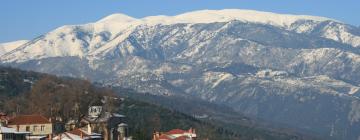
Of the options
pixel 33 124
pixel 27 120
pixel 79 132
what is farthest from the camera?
pixel 27 120

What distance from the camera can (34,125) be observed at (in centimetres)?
14188

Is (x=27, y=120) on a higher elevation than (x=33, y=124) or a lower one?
higher

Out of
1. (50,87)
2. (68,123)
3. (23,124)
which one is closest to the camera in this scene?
Result: (23,124)

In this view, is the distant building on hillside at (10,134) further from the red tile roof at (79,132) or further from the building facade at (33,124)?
the red tile roof at (79,132)

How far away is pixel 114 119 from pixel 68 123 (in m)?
13.4

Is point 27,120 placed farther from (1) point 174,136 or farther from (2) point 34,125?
(1) point 174,136

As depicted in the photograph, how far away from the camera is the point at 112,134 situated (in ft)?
548

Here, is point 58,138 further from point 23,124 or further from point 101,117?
point 101,117

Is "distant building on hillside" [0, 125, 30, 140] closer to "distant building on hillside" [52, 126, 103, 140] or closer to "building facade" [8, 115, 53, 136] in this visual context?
"distant building on hillside" [52, 126, 103, 140]

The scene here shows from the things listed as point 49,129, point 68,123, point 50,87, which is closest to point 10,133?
point 49,129

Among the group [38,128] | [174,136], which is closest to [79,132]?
[38,128]

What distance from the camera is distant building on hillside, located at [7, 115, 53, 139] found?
140 m

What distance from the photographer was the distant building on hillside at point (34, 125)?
139800 mm

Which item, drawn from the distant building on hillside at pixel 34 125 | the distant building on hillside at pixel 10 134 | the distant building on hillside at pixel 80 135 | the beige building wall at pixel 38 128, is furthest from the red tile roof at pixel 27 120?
the distant building on hillside at pixel 10 134
